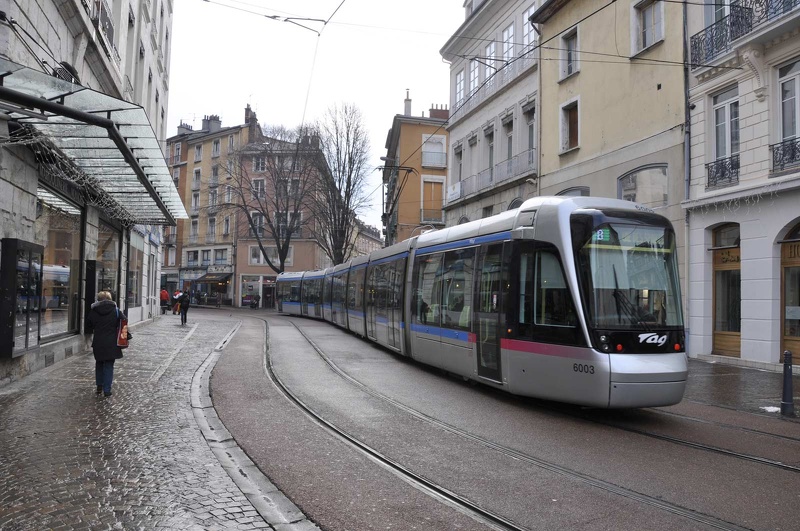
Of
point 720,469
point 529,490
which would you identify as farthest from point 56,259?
point 720,469

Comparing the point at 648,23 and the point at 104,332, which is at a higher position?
the point at 648,23

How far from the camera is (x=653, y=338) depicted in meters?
7.98

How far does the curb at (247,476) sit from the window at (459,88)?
25585 mm

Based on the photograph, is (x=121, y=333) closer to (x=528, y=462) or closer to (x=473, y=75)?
(x=528, y=462)

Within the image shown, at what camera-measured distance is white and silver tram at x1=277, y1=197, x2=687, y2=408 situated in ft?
25.7

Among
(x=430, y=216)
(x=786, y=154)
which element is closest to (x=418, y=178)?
(x=430, y=216)

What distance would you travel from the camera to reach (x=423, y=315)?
1302 centimetres

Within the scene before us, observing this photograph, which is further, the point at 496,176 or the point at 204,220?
the point at 204,220

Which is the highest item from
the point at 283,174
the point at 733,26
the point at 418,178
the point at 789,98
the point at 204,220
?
the point at 283,174

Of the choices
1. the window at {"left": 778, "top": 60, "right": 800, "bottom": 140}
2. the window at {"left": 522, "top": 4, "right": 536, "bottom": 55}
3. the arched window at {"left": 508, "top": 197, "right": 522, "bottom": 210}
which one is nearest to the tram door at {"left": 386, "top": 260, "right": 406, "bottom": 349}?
the window at {"left": 778, "top": 60, "right": 800, "bottom": 140}

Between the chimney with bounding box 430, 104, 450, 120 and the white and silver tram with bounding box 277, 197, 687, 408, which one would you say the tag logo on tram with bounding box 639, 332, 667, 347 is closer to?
→ the white and silver tram with bounding box 277, 197, 687, 408

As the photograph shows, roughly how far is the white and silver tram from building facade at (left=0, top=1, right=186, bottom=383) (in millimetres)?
5930

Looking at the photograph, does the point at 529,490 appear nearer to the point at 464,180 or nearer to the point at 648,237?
the point at 648,237

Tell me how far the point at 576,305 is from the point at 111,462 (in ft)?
18.4
